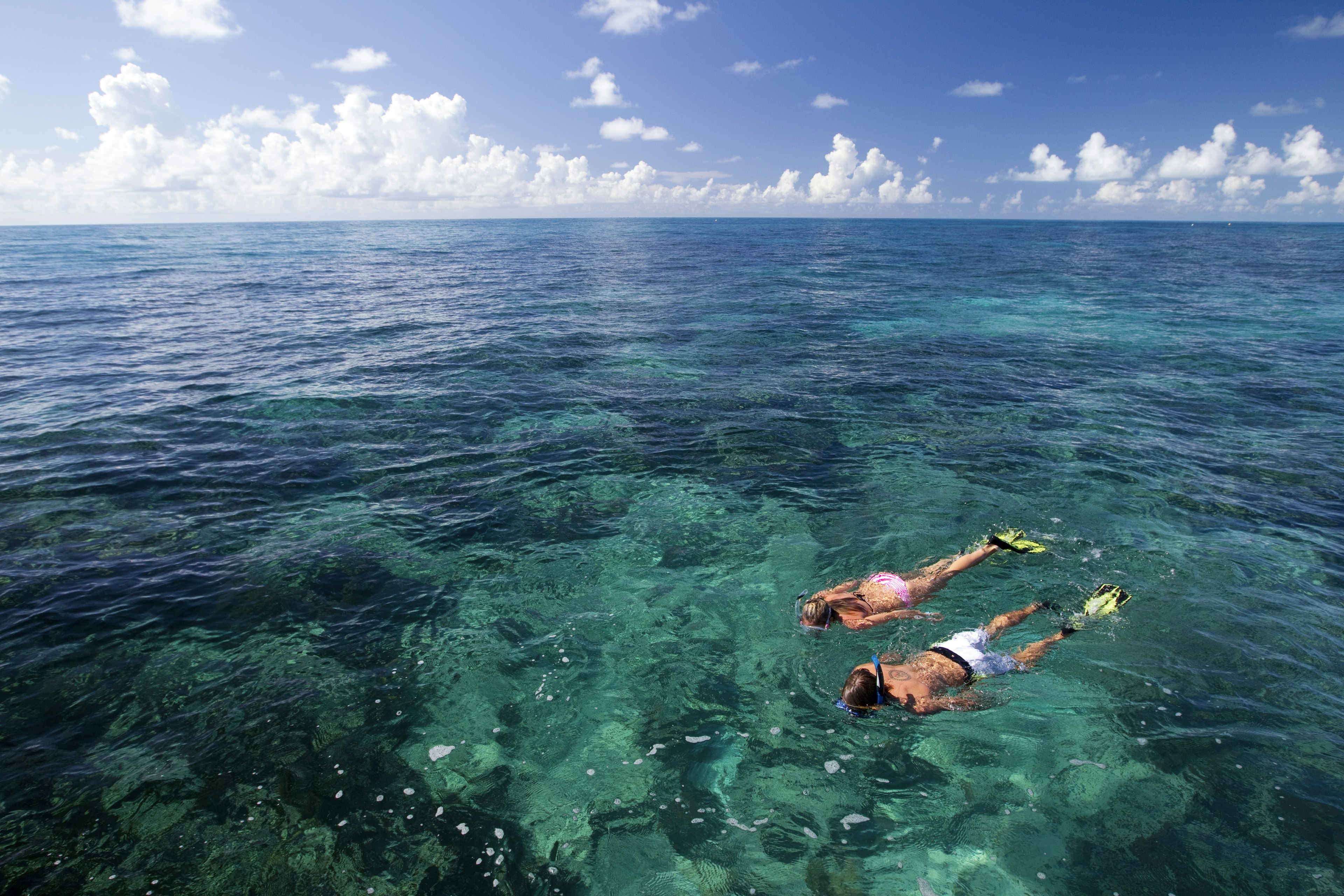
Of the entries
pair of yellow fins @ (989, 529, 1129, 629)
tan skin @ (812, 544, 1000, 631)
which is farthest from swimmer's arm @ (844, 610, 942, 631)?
pair of yellow fins @ (989, 529, 1129, 629)

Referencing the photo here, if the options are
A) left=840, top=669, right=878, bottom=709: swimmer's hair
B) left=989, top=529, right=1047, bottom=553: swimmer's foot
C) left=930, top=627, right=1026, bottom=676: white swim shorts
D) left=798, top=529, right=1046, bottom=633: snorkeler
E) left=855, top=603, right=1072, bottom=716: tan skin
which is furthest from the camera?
left=989, top=529, right=1047, bottom=553: swimmer's foot

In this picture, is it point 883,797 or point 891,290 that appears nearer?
point 883,797

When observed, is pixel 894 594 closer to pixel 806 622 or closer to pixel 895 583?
pixel 895 583

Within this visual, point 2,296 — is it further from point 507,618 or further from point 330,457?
point 507,618

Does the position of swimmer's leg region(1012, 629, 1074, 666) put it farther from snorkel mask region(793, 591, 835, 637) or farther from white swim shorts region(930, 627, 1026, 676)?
snorkel mask region(793, 591, 835, 637)

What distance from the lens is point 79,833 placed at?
6336 millimetres

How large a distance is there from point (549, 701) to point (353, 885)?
Answer: 2.97 meters

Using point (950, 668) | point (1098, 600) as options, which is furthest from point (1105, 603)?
point (950, 668)

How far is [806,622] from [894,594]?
1.66 metres

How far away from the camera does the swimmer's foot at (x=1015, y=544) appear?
1044 cm

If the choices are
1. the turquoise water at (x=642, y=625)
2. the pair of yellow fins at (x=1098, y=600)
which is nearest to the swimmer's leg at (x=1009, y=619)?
the turquoise water at (x=642, y=625)

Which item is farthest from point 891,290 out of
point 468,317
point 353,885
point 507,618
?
point 353,885

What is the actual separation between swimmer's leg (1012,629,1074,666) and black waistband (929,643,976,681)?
0.98 m

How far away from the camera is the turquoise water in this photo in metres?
6.40
